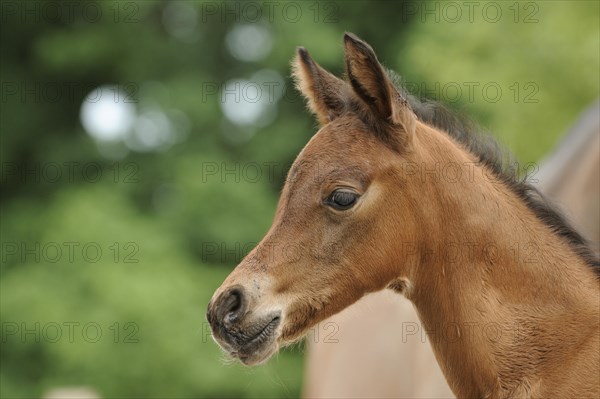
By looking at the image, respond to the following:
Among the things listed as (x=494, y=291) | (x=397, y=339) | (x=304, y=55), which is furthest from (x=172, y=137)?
(x=494, y=291)

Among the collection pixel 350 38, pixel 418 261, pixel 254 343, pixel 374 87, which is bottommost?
pixel 254 343

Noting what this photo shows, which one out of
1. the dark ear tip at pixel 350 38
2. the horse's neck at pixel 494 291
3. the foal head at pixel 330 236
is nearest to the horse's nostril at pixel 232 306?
the foal head at pixel 330 236

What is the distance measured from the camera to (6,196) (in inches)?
459

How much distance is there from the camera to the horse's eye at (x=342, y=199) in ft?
9.96

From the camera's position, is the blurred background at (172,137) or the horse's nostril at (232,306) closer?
the horse's nostril at (232,306)

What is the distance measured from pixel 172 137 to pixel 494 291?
8033 millimetres

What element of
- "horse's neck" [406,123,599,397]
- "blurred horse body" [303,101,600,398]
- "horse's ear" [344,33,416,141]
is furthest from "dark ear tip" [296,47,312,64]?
"blurred horse body" [303,101,600,398]

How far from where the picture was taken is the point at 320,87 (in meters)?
3.39

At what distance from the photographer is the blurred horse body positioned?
5027 mm

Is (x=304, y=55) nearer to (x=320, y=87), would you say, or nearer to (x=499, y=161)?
(x=320, y=87)

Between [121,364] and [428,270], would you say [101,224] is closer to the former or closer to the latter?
[121,364]

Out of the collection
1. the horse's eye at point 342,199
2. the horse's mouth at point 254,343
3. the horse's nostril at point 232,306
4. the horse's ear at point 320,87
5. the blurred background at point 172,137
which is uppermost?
the horse's ear at point 320,87

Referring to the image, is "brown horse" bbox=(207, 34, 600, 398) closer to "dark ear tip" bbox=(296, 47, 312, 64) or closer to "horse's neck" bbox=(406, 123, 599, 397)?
"horse's neck" bbox=(406, 123, 599, 397)

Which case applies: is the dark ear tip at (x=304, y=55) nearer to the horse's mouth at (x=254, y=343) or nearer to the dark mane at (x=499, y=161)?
the dark mane at (x=499, y=161)
